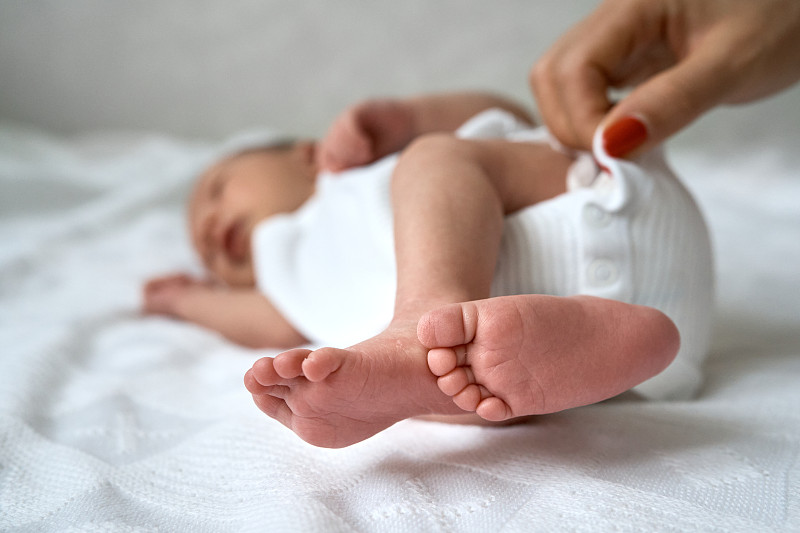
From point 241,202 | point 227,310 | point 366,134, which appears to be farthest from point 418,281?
point 241,202

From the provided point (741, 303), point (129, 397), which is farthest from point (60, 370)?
point (741, 303)

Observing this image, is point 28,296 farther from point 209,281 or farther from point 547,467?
point 547,467

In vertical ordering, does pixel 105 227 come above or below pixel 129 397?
above

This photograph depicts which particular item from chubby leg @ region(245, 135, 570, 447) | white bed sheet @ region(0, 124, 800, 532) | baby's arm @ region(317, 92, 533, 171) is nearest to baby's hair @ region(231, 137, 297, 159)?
baby's arm @ region(317, 92, 533, 171)

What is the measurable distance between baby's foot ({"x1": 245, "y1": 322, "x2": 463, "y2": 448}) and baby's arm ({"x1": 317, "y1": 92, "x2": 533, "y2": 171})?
582 millimetres

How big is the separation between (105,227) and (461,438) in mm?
1145

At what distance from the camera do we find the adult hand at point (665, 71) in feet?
2.21

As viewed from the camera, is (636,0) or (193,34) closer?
(636,0)

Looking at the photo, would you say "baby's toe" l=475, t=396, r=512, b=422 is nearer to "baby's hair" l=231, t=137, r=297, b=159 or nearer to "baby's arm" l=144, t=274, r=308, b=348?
"baby's arm" l=144, t=274, r=308, b=348

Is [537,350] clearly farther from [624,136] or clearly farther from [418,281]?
[624,136]

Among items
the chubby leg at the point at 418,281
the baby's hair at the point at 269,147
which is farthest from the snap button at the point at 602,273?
the baby's hair at the point at 269,147

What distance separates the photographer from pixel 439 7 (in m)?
1.84

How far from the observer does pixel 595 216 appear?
67 cm

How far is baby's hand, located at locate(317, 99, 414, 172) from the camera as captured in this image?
1.04 meters
